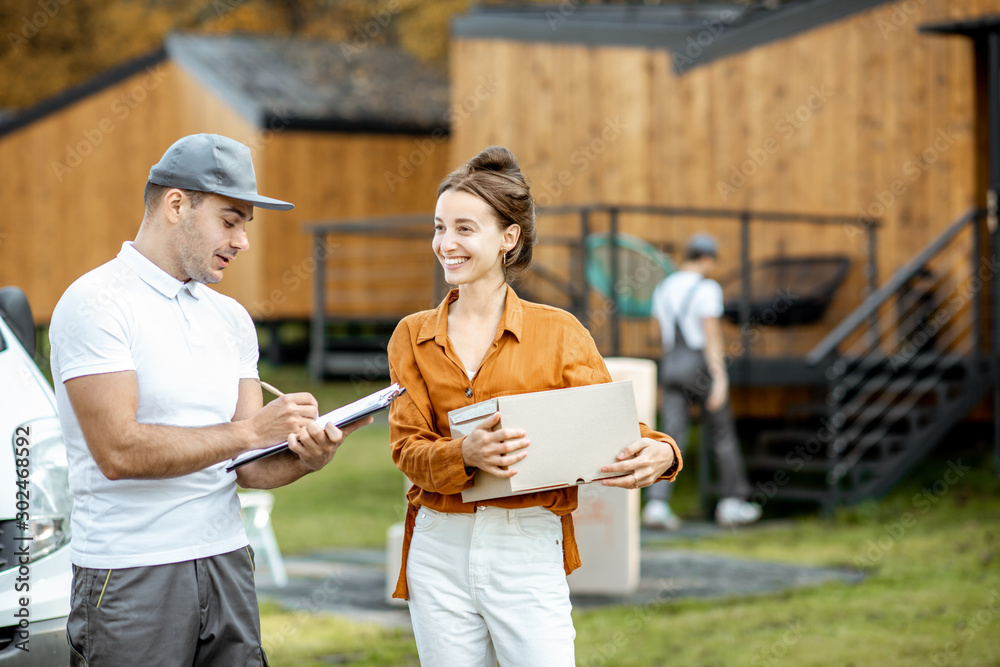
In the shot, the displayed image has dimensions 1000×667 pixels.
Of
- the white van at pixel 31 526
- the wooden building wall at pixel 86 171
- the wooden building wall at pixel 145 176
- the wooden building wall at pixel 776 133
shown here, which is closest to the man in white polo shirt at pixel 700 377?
the wooden building wall at pixel 776 133

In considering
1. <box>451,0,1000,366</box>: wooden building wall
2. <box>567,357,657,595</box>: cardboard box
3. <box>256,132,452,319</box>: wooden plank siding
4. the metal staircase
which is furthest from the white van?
<box>256,132,452,319</box>: wooden plank siding

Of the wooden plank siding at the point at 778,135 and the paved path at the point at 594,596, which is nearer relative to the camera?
the paved path at the point at 594,596

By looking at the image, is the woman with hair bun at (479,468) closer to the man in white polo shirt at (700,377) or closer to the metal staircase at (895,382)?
the man in white polo shirt at (700,377)

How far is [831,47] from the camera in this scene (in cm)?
1216

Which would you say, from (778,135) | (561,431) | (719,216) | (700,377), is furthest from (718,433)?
(561,431)

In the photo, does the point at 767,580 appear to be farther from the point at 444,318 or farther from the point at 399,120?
the point at 399,120

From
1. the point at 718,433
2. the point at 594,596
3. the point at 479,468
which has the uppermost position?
the point at 479,468

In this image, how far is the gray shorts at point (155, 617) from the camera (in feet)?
8.27

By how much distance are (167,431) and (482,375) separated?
735 millimetres

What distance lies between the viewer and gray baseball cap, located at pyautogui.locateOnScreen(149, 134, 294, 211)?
262 centimetres

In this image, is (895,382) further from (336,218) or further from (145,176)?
(145,176)

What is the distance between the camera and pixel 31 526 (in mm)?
3352

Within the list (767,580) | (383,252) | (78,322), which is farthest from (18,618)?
(383,252)

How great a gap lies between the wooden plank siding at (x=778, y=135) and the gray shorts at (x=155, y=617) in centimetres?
829
